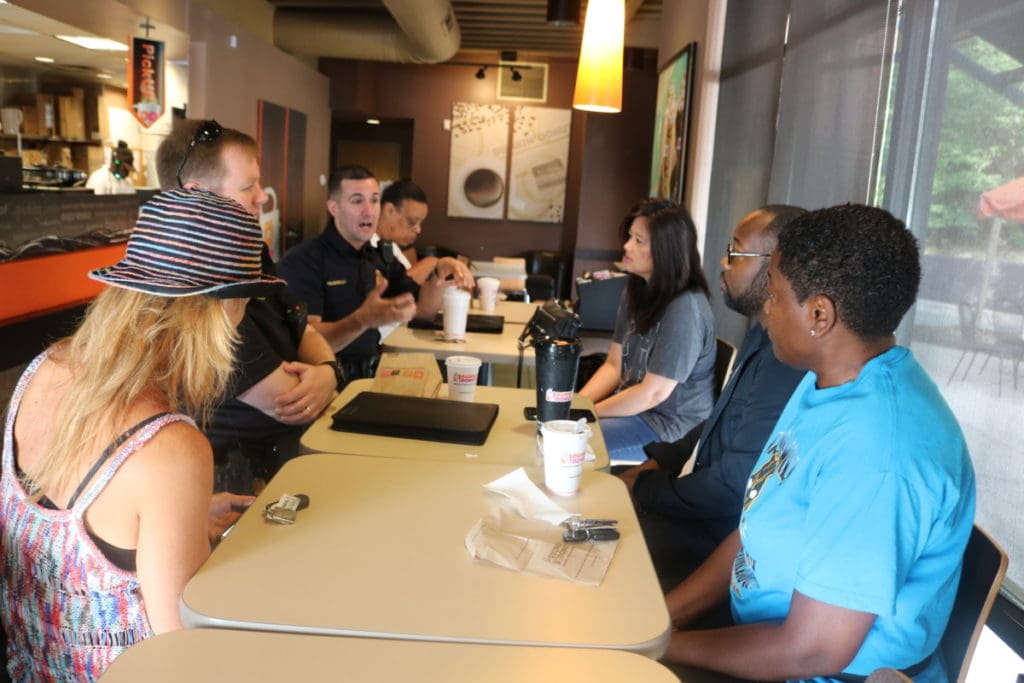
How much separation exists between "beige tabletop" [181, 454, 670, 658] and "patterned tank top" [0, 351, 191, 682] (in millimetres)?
146

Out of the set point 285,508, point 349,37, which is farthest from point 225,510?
point 349,37

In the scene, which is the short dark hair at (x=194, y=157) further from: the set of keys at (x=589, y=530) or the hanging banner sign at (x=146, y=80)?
the hanging banner sign at (x=146, y=80)

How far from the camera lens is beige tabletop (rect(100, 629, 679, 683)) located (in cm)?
102

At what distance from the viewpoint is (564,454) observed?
1.63m

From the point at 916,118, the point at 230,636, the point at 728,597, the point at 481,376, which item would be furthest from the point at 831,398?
the point at 481,376

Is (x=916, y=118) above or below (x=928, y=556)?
above

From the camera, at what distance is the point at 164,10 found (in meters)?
5.75

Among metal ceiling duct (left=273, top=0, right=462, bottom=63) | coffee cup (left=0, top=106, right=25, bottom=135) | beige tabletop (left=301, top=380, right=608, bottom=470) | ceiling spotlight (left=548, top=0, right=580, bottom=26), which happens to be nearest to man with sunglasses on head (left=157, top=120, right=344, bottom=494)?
beige tabletop (left=301, top=380, right=608, bottom=470)

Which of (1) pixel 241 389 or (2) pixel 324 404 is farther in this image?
(2) pixel 324 404

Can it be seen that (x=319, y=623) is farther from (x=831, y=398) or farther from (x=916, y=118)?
(x=916, y=118)

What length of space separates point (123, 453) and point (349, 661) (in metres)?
0.45

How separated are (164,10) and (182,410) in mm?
5255

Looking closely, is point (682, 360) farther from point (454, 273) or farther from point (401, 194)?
point (401, 194)

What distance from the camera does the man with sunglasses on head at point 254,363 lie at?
218 cm
